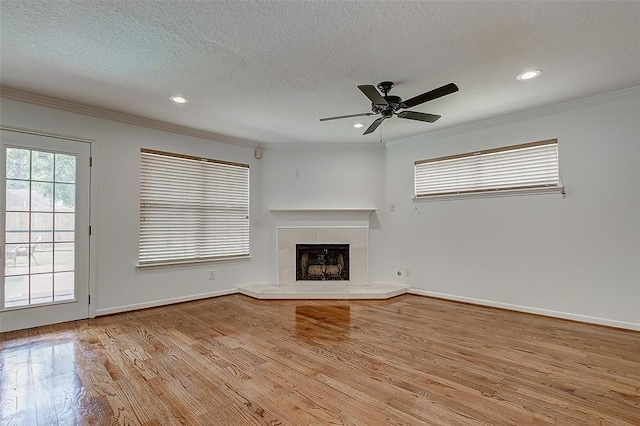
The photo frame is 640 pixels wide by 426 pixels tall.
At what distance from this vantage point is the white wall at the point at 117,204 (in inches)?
148

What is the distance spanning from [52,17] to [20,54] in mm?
815

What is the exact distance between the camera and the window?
3.99 meters

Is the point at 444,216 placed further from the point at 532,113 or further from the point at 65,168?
the point at 65,168

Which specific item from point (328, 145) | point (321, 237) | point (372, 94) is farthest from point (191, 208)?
point (372, 94)

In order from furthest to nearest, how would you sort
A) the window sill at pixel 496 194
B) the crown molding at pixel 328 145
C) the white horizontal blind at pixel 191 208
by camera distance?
1. the crown molding at pixel 328 145
2. the white horizontal blind at pixel 191 208
3. the window sill at pixel 496 194

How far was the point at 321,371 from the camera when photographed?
249 centimetres

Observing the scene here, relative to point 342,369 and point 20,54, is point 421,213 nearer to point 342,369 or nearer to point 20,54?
point 342,369

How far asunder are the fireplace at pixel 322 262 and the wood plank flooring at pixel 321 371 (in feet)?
5.37

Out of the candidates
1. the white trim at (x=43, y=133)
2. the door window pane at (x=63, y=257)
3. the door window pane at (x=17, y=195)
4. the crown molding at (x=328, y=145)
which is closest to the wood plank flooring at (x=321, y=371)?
the door window pane at (x=63, y=257)

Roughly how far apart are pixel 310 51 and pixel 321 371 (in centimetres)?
255

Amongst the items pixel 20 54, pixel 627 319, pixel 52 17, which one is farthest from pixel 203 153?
pixel 627 319

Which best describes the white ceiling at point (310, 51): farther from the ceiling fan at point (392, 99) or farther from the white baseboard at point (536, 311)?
the white baseboard at point (536, 311)

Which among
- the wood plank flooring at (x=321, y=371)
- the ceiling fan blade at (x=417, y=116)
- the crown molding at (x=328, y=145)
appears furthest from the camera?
the crown molding at (x=328, y=145)

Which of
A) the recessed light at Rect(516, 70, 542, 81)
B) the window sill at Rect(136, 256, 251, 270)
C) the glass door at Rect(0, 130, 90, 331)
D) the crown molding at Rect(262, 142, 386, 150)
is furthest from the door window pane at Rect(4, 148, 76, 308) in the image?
the recessed light at Rect(516, 70, 542, 81)
